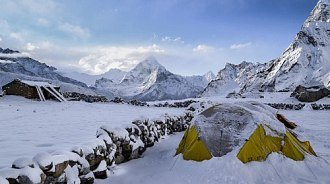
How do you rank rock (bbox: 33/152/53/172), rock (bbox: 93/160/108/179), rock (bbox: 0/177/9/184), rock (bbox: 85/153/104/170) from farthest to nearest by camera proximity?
rock (bbox: 93/160/108/179) → rock (bbox: 85/153/104/170) → rock (bbox: 33/152/53/172) → rock (bbox: 0/177/9/184)

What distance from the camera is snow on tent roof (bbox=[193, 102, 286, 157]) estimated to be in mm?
10172

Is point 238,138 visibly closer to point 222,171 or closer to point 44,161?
point 222,171

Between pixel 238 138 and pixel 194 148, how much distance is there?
140 cm

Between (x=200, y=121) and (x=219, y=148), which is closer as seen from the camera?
(x=219, y=148)

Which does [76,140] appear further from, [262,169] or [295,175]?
[295,175]

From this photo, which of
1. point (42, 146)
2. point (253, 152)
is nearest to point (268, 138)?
point (253, 152)

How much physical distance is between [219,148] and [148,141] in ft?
12.0

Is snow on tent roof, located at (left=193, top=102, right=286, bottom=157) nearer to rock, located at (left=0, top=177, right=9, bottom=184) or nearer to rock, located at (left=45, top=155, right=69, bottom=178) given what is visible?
rock, located at (left=45, top=155, right=69, bottom=178)

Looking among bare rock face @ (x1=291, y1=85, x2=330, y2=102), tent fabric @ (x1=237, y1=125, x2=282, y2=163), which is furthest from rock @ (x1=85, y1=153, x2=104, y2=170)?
bare rock face @ (x1=291, y1=85, x2=330, y2=102)

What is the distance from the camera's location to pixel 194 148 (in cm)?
1058

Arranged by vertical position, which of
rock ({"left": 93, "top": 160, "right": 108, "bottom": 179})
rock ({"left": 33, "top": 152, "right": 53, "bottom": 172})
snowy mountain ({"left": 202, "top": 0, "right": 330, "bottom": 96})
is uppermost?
snowy mountain ({"left": 202, "top": 0, "right": 330, "bottom": 96})

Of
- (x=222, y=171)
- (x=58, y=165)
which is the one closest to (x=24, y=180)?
(x=58, y=165)

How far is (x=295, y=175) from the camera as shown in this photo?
9477 millimetres

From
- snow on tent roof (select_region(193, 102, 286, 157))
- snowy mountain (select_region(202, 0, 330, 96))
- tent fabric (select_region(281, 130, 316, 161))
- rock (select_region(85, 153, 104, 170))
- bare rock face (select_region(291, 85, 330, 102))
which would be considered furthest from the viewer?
snowy mountain (select_region(202, 0, 330, 96))
